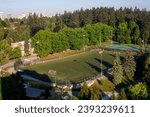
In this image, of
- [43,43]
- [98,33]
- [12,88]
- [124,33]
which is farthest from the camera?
[124,33]

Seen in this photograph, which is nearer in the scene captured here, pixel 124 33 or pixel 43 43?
pixel 43 43

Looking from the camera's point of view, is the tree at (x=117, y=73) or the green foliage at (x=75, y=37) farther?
the green foliage at (x=75, y=37)

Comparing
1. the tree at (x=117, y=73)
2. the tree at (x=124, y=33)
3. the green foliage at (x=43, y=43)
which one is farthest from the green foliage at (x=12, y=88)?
the tree at (x=124, y=33)

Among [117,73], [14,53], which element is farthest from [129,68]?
[14,53]

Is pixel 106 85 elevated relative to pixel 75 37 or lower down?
lower down

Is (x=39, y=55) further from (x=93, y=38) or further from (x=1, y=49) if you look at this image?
(x=93, y=38)

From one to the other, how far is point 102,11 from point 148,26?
41.5 feet

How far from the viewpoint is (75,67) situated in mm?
31750

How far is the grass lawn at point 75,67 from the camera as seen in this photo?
27.4m

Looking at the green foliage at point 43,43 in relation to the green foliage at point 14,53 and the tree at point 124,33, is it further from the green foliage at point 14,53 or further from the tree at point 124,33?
the tree at point 124,33

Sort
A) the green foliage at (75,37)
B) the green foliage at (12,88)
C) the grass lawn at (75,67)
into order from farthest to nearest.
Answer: the green foliage at (75,37)
the grass lawn at (75,67)
the green foliage at (12,88)

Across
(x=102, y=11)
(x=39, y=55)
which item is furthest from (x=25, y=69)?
(x=102, y=11)

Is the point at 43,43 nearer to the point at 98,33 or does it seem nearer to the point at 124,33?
the point at 98,33

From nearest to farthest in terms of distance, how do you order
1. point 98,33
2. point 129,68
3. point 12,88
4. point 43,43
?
1. point 12,88
2. point 129,68
3. point 43,43
4. point 98,33
